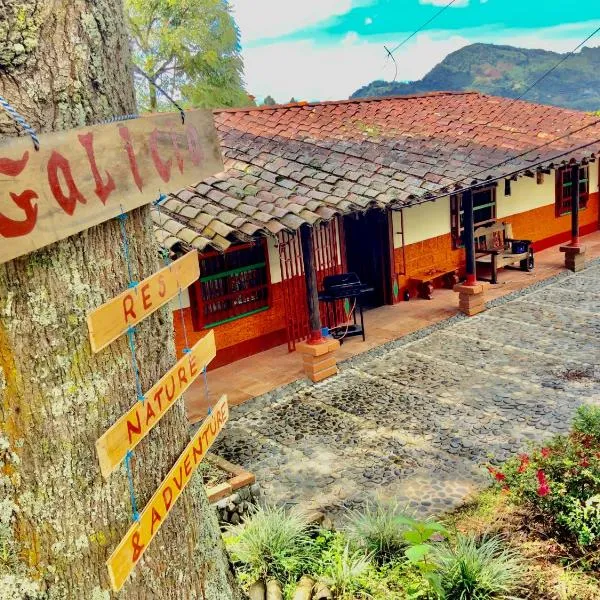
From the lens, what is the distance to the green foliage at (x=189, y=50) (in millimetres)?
24547

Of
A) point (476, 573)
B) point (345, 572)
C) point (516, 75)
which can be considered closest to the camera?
point (476, 573)

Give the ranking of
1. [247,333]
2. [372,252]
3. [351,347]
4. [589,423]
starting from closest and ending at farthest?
[589,423]
[247,333]
[351,347]
[372,252]

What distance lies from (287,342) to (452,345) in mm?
2664

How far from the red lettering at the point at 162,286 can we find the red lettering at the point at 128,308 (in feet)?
0.54

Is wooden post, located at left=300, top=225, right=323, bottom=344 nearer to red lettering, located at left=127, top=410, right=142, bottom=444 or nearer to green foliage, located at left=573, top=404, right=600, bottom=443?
green foliage, located at left=573, top=404, right=600, bottom=443

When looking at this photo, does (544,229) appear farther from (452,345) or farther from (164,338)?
(164,338)

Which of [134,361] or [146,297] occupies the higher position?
[146,297]

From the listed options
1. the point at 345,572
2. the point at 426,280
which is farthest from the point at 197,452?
the point at 426,280

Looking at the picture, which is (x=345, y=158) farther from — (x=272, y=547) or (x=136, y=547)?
(x=136, y=547)

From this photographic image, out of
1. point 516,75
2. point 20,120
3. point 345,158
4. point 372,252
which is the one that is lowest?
point 372,252

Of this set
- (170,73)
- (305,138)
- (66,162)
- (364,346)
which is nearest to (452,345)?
(364,346)

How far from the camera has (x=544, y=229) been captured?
49.4 ft

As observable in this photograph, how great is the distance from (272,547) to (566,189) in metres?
14.1

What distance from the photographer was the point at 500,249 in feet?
41.5
